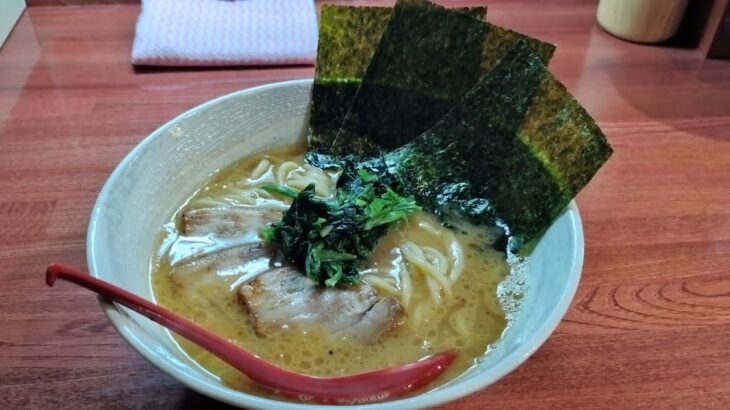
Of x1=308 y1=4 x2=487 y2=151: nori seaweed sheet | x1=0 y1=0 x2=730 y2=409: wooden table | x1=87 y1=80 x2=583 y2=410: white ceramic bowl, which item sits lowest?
x1=0 y1=0 x2=730 y2=409: wooden table

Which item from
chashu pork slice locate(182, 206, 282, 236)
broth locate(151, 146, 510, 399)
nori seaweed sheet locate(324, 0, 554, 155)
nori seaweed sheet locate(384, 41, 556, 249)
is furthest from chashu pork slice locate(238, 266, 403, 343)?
nori seaweed sheet locate(324, 0, 554, 155)

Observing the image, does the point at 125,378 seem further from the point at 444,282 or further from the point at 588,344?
the point at 588,344

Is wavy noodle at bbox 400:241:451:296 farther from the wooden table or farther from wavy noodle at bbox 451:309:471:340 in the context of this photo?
the wooden table

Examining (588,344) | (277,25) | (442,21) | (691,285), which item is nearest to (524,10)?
(277,25)

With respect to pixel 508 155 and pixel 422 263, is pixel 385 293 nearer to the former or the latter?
pixel 422 263

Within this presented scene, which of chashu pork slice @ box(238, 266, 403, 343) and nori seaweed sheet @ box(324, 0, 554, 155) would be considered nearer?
chashu pork slice @ box(238, 266, 403, 343)

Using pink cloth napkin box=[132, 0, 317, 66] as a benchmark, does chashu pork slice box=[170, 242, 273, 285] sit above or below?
below

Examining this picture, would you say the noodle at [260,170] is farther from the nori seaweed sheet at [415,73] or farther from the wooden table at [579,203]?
the wooden table at [579,203]

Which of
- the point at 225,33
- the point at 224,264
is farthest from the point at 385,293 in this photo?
the point at 225,33
